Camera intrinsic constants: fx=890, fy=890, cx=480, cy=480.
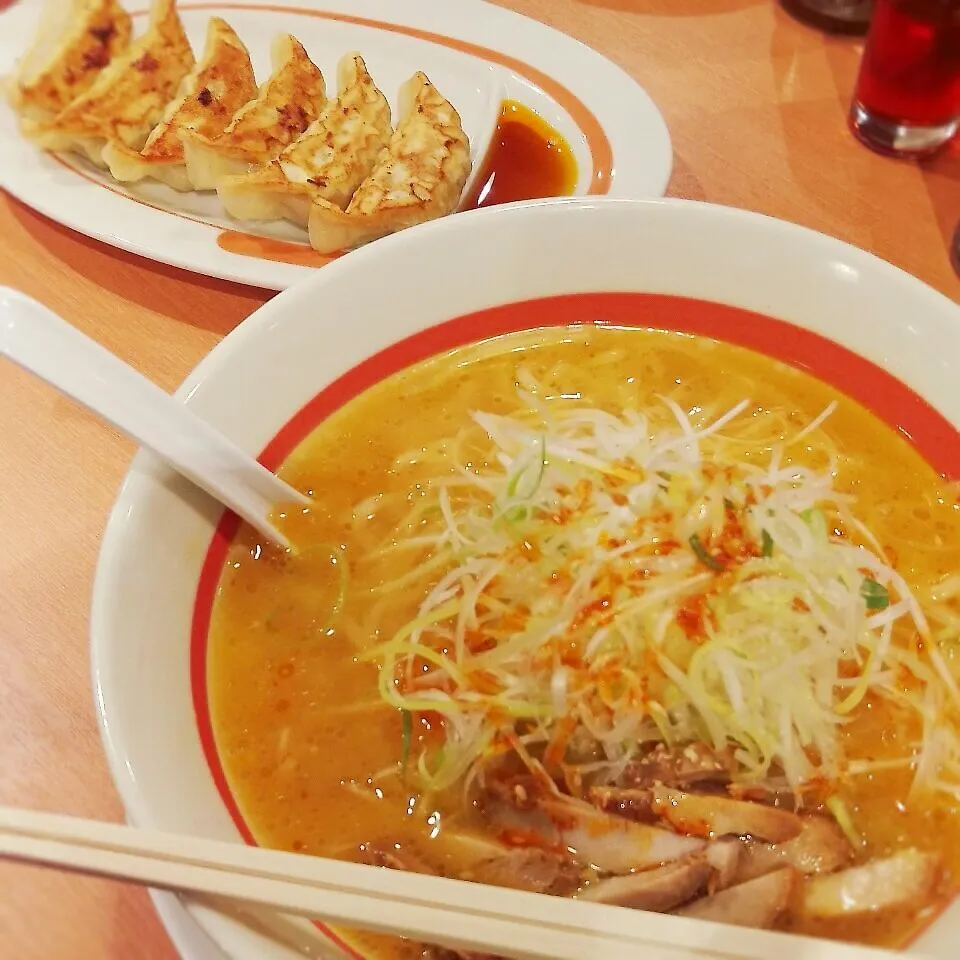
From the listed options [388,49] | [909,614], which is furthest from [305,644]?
[388,49]

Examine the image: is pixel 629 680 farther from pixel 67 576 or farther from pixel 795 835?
pixel 67 576

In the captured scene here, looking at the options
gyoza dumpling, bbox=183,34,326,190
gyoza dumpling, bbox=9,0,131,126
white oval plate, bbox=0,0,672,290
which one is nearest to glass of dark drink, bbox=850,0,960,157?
white oval plate, bbox=0,0,672,290

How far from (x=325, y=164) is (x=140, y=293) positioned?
41 centimetres

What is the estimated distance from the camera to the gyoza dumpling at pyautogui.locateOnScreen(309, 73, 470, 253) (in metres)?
1.52

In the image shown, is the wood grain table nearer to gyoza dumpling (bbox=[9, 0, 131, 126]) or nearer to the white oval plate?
the white oval plate

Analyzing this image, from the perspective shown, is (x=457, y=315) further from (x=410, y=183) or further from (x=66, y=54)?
(x=66, y=54)

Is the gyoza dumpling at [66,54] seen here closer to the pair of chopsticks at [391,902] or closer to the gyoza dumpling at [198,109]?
the gyoza dumpling at [198,109]

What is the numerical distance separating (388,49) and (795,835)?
1.79 meters

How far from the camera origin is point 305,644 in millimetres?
995

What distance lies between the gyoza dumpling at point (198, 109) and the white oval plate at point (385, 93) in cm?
5

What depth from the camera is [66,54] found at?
1.78 metres

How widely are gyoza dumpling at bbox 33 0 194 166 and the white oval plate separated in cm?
5

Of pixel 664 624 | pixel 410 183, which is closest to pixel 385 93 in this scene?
pixel 410 183

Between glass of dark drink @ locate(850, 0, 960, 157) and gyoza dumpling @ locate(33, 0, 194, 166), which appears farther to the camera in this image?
gyoza dumpling @ locate(33, 0, 194, 166)
